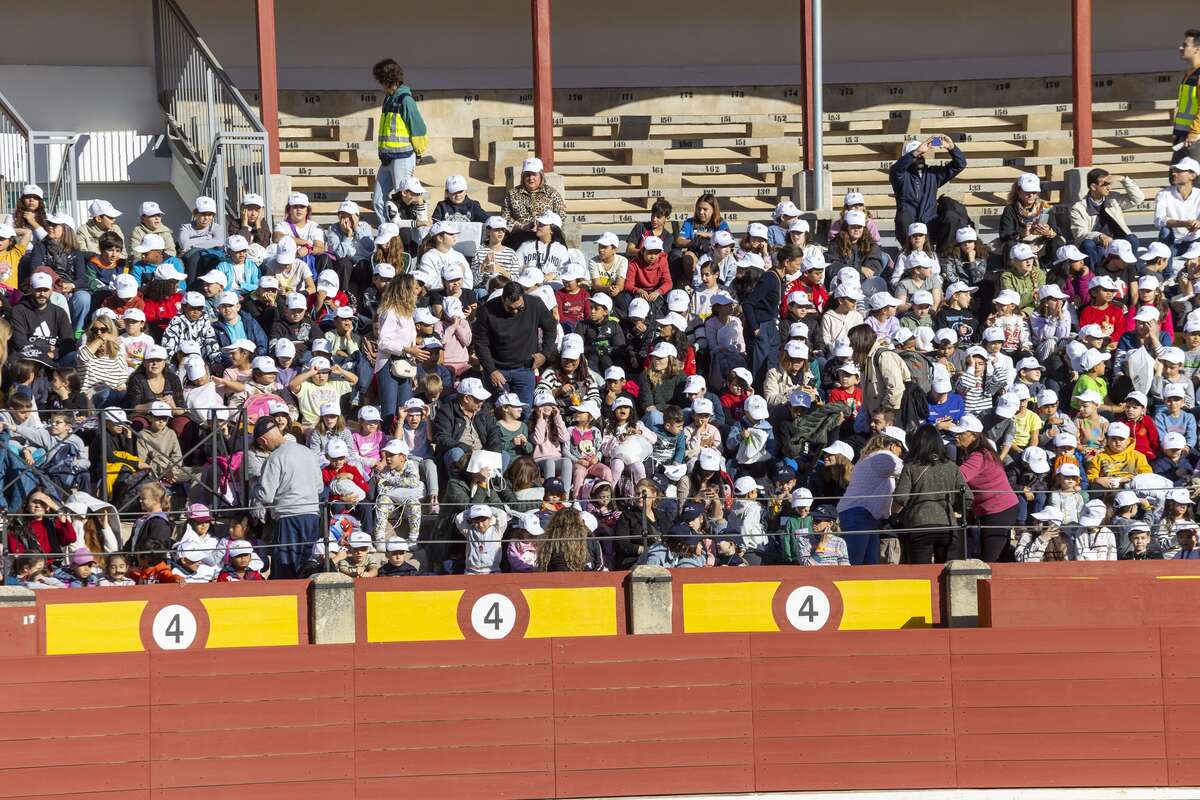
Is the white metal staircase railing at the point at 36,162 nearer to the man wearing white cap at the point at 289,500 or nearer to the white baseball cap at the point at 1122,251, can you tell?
the man wearing white cap at the point at 289,500

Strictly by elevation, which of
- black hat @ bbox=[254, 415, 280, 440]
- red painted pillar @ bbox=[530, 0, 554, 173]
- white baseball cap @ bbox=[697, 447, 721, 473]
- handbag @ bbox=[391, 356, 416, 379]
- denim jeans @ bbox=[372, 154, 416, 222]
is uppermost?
red painted pillar @ bbox=[530, 0, 554, 173]

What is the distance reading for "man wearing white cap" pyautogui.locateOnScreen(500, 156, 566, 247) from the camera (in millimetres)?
18234

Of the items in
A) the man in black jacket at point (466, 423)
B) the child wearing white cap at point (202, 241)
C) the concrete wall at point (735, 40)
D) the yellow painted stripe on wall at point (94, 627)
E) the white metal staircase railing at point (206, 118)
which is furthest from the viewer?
the concrete wall at point (735, 40)

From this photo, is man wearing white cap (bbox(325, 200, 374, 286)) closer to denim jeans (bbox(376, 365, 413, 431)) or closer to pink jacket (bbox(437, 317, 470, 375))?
pink jacket (bbox(437, 317, 470, 375))

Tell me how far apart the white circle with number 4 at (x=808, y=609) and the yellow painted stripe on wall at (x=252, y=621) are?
3.27 meters

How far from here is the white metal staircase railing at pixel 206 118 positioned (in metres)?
19.4

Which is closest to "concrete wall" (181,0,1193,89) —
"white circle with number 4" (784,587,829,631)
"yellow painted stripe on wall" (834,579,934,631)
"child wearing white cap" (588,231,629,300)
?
"child wearing white cap" (588,231,629,300)

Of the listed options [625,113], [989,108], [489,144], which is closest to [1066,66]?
[989,108]

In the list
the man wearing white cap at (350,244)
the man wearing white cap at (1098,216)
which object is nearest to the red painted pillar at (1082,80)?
the man wearing white cap at (1098,216)

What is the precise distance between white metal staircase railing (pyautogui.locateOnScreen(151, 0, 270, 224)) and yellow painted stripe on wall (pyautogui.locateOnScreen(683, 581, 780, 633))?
5783 mm

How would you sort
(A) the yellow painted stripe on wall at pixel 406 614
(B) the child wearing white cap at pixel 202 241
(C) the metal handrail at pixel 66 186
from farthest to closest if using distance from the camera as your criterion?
(C) the metal handrail at pixel 66 186 < (B) the child wearing white cap at pixel 202 241 < (A) the yellow painted stripe on wall at pixel 406 614

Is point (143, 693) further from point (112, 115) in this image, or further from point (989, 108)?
point (989, 108)

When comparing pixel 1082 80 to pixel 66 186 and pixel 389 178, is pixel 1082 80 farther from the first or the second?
pixel 66 186

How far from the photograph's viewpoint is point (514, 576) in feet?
49.3
